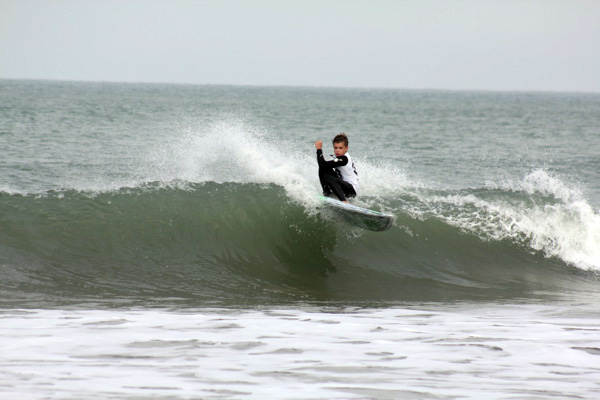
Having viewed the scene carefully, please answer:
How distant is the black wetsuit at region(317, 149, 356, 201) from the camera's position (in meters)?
10.3

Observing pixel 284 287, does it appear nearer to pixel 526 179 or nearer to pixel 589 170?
pixel 526 179

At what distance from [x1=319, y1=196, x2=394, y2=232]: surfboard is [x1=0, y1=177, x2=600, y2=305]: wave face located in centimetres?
43

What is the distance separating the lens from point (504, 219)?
1241 centimetres

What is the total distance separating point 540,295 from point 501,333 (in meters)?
3.05

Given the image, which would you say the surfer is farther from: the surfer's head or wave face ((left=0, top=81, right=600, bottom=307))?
wave face ((left=0, top=81, right=600, bottom=307))

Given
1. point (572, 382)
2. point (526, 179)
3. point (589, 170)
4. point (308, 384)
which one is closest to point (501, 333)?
point (572, 382)

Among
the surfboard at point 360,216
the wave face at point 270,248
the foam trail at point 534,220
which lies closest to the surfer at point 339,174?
the surfboard at point 360,216

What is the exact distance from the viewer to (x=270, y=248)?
10.9 m

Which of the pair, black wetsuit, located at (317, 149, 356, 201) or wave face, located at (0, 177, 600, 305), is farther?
black wetsuit, located at (317, 149, 356, 201)

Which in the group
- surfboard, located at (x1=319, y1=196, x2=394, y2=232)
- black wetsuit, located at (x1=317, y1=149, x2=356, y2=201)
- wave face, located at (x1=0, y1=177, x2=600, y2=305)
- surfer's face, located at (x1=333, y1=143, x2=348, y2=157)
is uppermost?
surfer's face, located at (x1=333, y1=143, x2=348, y2=157)

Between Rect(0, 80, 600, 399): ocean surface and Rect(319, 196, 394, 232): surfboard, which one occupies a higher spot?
Rect(319, 196, 394, 232): surfboard

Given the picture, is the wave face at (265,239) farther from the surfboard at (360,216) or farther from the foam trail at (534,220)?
the surfboard at (360,216)

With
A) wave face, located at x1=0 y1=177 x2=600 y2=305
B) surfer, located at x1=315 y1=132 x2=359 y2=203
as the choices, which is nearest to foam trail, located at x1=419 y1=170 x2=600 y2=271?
wave face, located at x1=0 y1=177 x2=600 y2=305

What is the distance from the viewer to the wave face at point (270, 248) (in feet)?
29.7
